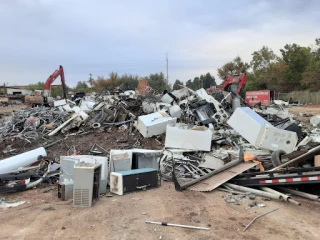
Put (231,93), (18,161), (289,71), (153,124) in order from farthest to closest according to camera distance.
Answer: (289,71)
(231,93)
(153,124)
(18,161)

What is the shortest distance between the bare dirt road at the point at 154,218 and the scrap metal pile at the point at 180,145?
41 cm

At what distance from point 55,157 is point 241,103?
7.67 meters

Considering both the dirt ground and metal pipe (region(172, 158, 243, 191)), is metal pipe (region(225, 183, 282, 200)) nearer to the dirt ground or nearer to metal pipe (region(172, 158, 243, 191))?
the dirt ground

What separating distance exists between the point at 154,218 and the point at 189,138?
12.1 ft

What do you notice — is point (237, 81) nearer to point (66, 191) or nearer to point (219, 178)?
point (219, 178)

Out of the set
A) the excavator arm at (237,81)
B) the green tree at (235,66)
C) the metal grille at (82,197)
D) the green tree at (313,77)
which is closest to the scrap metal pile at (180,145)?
the metal grille at (82,197)

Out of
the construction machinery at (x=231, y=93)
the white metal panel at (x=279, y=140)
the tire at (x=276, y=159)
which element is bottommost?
the tire at (x=276, y=159)

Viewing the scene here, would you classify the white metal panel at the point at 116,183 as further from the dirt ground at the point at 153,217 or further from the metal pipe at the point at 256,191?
the metal pipe at the point at 256,191

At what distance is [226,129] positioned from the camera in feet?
31.2

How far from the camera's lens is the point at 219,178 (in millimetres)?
5859

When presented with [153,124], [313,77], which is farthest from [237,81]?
[313,77]

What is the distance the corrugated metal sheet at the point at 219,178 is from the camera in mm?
5609

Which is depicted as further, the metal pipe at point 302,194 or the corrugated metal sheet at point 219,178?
the corrugated metal sheet at point 219,178

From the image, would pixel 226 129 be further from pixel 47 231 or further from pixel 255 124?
pixel 47 231
